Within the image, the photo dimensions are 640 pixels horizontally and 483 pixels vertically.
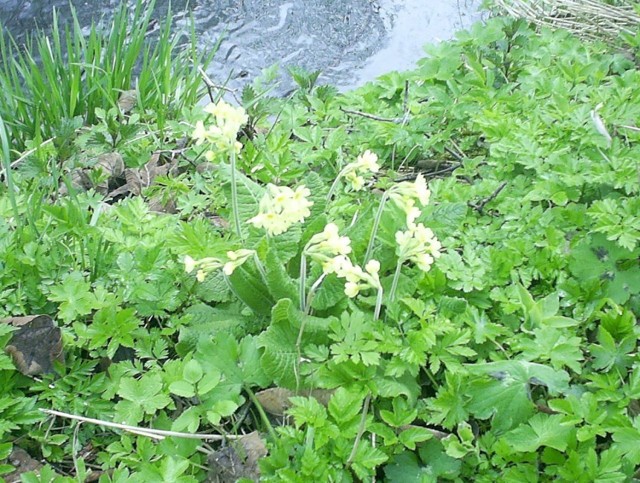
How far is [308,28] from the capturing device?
410 cm

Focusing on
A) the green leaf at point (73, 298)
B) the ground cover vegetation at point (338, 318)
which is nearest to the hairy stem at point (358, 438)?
the ground cover vegetation at point (338, 318)

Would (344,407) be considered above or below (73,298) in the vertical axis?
below

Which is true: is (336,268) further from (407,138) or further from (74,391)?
(407,138)

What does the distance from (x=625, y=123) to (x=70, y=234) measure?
5.40ft

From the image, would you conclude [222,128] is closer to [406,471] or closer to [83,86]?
[406,471]

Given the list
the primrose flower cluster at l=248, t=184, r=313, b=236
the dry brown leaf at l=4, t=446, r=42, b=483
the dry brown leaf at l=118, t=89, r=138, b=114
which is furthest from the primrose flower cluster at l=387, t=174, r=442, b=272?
the dry brown leaf at l=118, t=89, r=138, b=114

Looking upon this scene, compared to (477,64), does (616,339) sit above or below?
below

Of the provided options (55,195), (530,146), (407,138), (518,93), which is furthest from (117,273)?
(518,93)

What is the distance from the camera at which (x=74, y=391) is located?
1558mm

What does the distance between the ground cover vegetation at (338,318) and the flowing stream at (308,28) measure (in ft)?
5.61

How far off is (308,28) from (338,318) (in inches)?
115

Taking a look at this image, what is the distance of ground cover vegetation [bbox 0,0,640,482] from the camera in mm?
1338

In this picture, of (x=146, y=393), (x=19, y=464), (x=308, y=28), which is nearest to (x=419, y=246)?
(x=146, y=393)

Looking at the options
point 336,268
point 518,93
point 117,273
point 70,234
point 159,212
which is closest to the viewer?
point 336,268
